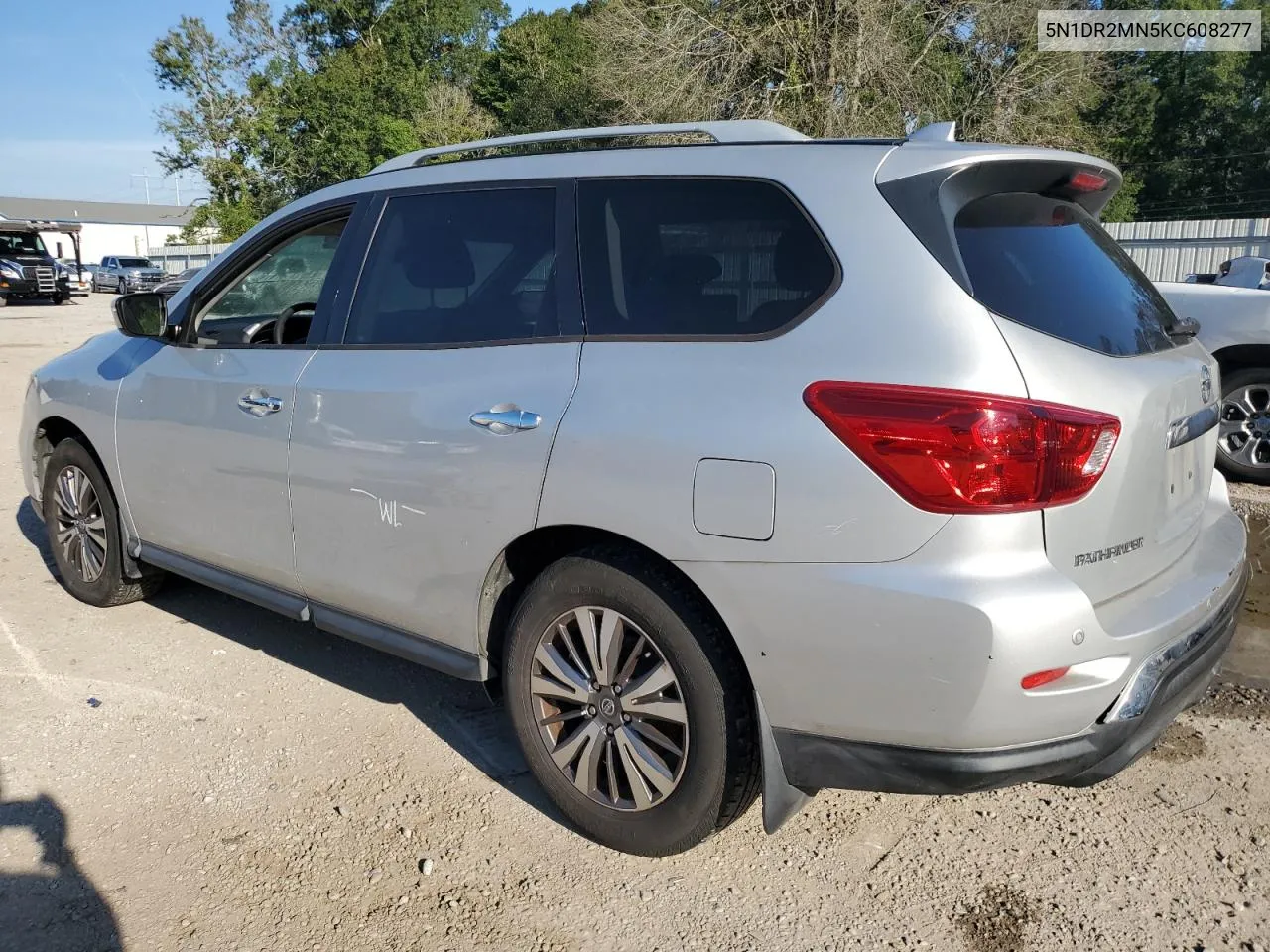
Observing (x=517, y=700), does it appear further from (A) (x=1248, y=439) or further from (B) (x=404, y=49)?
(B) (x=404, y=49)

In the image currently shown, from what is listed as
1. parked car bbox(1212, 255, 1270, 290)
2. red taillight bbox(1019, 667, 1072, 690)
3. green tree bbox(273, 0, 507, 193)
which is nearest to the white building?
green tree bbox(273, 0, 507, 193)

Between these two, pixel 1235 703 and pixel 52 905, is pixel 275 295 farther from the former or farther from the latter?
pixel 1235 703

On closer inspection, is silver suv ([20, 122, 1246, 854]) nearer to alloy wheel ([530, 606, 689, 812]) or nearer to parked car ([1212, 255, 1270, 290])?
alloy wheel ([530, 606, 689, 812])

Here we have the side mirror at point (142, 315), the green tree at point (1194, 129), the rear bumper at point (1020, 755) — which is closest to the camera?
the rear bumper at point (1020, 755)

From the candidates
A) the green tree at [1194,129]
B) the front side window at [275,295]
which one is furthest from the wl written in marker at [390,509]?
the green tree at [1194,129]

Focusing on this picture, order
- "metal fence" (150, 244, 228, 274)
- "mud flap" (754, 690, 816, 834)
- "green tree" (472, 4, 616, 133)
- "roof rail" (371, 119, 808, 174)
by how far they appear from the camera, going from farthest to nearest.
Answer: "metal fence" (150, 244, 228, 274) < "green tree" (472, 4, 616, 133) < "roof rail" (371, 119, 808, 174) < "mud flap" (754, 690, 816, 834)

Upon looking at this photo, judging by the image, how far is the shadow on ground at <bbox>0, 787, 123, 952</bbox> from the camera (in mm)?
2662

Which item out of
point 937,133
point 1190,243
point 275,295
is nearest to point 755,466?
point 937,133

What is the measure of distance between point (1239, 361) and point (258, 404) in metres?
6.53

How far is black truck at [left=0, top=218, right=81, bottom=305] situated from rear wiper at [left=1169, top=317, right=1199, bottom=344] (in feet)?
113

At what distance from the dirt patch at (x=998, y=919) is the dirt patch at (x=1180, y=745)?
1021 millimetres

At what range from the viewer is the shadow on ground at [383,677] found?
3.60m

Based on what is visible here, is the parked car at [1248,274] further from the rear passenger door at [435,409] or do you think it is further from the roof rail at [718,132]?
the rear passenger door at [435,409]

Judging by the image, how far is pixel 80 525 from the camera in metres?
4.91
